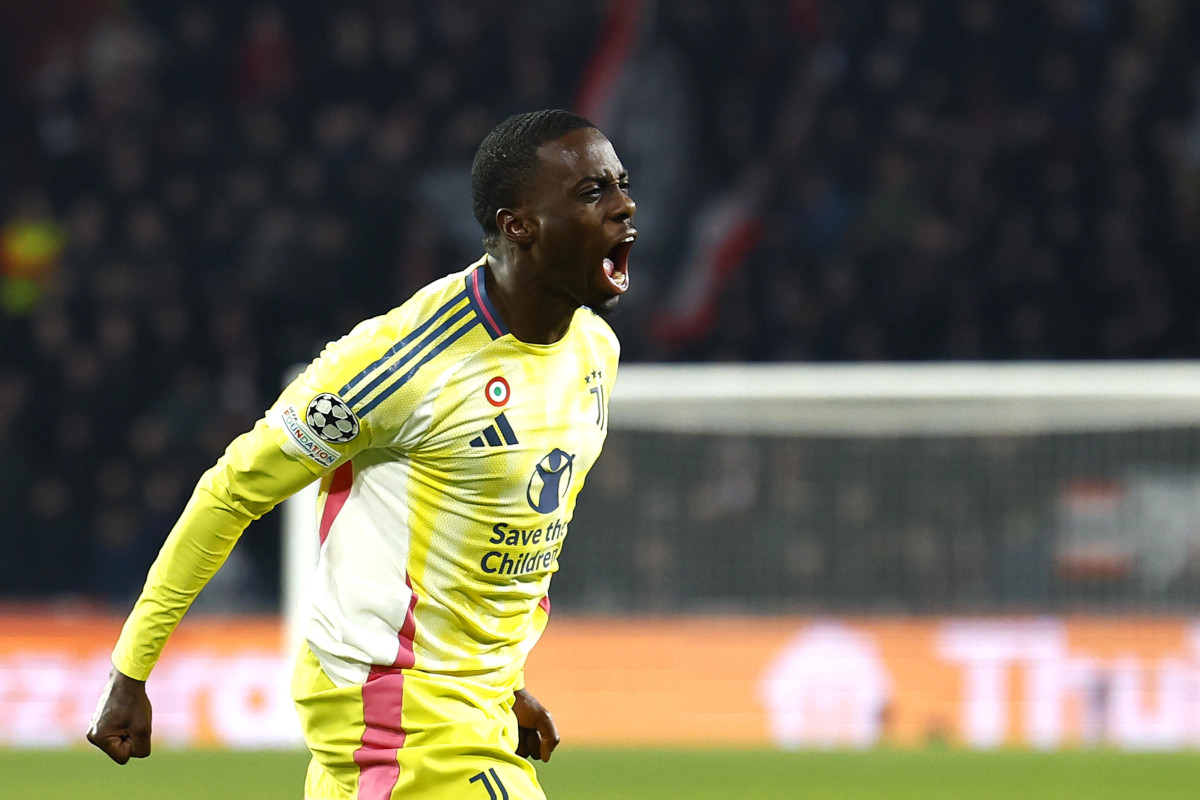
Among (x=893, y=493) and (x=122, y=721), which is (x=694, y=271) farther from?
(x=122, y=721)

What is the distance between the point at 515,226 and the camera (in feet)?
8.90

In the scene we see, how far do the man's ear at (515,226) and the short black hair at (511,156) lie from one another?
0.01m

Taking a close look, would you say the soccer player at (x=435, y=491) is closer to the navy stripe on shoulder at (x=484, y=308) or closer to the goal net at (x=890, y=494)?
the navy stripe on shoulder at (x=484, y=308)

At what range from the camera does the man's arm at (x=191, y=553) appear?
8.40ft

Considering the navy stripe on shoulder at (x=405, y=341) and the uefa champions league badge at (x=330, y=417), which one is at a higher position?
the navy stripe on shoulder at (x=405, y=341)

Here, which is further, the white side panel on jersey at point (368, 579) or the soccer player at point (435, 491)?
the white side panel on jersey at point (368, 579)

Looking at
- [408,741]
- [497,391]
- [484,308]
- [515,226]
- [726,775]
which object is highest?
[515,226]

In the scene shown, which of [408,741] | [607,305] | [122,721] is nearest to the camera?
[122,721]

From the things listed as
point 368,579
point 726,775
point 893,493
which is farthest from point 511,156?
point 893,493

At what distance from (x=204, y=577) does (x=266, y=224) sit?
8.74 meters

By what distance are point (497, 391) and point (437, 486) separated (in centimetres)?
19

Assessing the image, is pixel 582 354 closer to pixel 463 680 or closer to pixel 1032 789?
pixel 463 680

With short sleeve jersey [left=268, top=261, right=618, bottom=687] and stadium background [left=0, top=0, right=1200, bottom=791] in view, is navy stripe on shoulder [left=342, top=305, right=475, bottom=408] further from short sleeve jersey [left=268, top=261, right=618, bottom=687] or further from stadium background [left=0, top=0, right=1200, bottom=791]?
stadium background [left=0, top=0, right=1200, bottom=791]

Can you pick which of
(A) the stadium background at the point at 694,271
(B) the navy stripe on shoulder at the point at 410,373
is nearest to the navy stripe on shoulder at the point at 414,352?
(B) the navy stripe on shoulder at the point at 410,373
